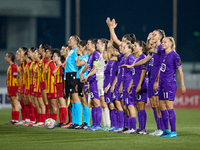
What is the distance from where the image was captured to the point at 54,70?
10625 mm

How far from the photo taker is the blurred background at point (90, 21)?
23781mm

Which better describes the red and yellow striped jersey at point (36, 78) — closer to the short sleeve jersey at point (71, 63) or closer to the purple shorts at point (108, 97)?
the short sleeve jersey at point (71, 63)

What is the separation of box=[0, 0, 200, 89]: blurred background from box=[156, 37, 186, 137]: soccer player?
1498 cm

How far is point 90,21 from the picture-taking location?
24281 millimetres

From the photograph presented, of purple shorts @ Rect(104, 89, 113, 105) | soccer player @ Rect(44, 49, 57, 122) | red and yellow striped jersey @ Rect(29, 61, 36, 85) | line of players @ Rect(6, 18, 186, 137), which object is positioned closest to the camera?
line of players @ Rect(6, 18, 186, 137)

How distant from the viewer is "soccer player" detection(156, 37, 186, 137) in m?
7.48

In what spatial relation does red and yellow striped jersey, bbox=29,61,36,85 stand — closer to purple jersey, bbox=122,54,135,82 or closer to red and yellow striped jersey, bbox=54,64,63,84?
red and yellow striped jersey, bbox=54,64,63,84

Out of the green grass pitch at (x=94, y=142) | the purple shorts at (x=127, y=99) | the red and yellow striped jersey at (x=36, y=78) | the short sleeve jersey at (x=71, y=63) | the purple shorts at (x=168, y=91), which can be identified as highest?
the short sleeve jersey at (x=71, y=63)

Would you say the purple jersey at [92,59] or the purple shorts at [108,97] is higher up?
the purple jersey at [92,59]

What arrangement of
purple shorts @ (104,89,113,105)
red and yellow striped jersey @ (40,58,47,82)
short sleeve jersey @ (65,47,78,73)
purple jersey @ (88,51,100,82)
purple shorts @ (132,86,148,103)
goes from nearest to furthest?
purple shorts @ (132,86,148,103), purple shorts @ (104,89,113,105), purple jersey @ (88,51,100,82), short sleeve jersey @ (65,47,78,73), red and yellow striped jersey @ (40,58,47,82)

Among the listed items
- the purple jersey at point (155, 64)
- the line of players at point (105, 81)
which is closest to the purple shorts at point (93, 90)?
the line of players at point (105, 81)

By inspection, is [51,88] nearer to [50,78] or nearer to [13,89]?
[50,78]

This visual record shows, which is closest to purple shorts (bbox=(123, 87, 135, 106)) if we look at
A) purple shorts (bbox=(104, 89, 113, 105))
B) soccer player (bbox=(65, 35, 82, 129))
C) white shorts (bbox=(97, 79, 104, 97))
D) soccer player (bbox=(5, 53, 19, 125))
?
purple shorts (bbox=(104, 89, 113, 105))

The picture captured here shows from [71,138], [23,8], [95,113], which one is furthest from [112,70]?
[23,8]
